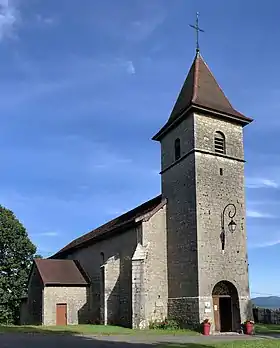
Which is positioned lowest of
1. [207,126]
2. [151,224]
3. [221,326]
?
[221,326]

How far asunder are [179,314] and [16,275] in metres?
25.9

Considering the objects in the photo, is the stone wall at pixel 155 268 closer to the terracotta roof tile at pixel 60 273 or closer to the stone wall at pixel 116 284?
the stone wall at pixel 116 284

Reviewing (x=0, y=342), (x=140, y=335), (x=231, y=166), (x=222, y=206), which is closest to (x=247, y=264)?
(x=222, y=206)

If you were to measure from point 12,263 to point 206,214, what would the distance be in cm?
2754

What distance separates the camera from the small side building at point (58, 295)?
32688mm

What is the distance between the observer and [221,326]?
2681 cm

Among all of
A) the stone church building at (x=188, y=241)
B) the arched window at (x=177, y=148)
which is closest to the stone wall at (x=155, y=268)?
the stone church building at (x=188, y=241)

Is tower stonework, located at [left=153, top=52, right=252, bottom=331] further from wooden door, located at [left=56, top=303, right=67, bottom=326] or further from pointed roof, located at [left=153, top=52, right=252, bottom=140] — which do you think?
wooden door, located at [left=56, top=303, right=67, bottom=326]

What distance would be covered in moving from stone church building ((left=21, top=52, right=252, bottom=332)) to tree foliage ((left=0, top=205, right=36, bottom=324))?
1382 cm

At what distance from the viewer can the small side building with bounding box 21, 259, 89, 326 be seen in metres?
32.7

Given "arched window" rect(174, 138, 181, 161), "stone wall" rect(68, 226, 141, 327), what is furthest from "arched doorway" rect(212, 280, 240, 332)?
"arched window" rect(174, 138, 181, 161)

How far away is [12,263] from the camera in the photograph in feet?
156

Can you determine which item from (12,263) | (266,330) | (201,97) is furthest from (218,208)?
(12,263)

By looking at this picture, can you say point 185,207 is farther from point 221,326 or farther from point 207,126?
point 221,326
